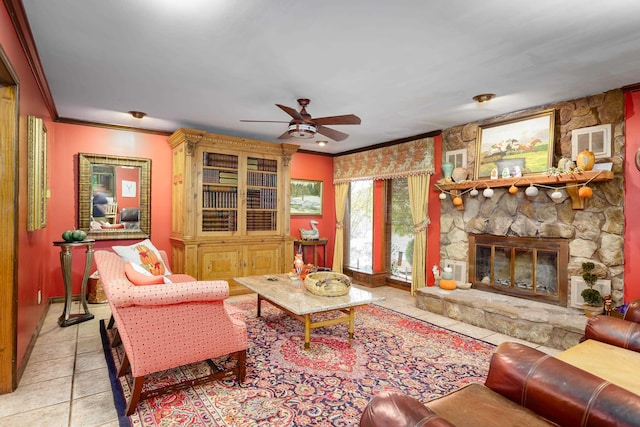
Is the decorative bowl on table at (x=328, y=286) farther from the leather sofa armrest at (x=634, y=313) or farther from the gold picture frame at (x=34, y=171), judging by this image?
the gold picture frame at (x=34, y=171)

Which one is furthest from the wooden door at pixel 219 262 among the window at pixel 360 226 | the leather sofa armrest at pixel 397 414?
the leather sofa armrest at pixel 397 414

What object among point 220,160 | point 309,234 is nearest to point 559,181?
point 309,234

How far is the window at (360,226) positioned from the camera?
646 cm

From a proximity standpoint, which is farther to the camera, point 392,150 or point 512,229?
point 392,150

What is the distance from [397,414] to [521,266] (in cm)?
384

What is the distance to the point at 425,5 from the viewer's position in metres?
2.05

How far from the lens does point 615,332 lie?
2.08 meters

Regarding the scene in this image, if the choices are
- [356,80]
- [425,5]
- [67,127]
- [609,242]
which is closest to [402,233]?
[609,242]

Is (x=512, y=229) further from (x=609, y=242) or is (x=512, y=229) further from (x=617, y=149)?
(x=617, y=149)

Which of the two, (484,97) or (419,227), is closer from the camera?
(484,97)

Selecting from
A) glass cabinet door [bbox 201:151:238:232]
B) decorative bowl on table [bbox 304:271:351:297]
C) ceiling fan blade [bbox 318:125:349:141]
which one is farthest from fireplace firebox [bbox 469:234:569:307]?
glass cabinet door [bbox 201:151:238:232]

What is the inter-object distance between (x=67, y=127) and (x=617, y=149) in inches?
258

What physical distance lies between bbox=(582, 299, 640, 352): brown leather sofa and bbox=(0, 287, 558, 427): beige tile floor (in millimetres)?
1148

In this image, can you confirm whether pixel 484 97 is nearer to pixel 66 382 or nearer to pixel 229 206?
pixel 229 206
